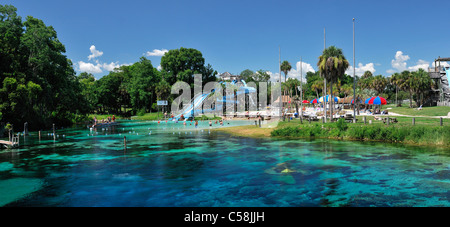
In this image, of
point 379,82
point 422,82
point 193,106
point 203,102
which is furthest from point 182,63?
point 422,82

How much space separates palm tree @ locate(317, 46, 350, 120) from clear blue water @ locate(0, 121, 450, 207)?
34.4ft

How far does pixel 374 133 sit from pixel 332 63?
9.73 m

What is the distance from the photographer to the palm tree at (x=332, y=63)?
3439 cm

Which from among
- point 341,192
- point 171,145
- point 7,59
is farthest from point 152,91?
point 341,192

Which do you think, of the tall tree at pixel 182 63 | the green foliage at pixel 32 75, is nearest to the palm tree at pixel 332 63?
the green foliage at pixel 32 75

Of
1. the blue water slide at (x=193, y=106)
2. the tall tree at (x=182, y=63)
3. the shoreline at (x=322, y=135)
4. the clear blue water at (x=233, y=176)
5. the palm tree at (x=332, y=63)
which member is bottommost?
the clear blue water at (x=233, y=176)

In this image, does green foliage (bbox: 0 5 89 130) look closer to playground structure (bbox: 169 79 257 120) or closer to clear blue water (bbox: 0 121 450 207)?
clear blue water (bbox: 0 121 450 207)

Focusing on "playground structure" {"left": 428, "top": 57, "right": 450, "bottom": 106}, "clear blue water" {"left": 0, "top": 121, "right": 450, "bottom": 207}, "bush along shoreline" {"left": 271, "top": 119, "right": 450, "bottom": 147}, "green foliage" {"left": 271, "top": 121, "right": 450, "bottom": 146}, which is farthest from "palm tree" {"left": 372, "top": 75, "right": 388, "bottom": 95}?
"clear blue water" {"left": 0, "top": 121, "right": 450, "bottom": 207}

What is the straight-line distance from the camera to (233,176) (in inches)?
687

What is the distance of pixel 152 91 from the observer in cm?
9131

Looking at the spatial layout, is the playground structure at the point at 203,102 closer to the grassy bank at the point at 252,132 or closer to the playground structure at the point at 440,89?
the grassy bank at the point at 252,132

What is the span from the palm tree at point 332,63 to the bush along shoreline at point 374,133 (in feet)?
21.5

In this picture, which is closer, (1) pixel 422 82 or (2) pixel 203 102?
(1) pixel 422 82

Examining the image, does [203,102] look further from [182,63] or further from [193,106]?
[182,63]
